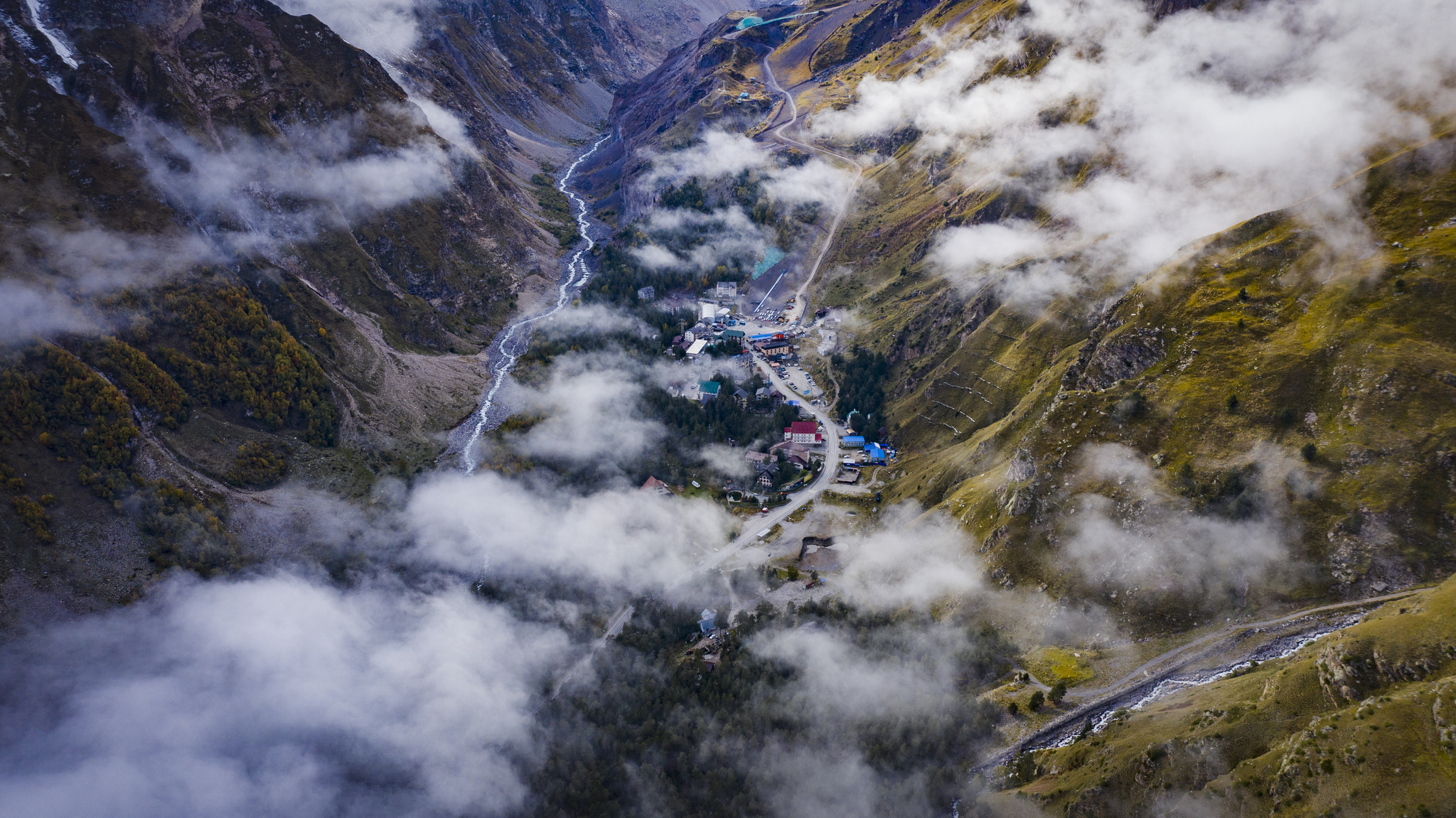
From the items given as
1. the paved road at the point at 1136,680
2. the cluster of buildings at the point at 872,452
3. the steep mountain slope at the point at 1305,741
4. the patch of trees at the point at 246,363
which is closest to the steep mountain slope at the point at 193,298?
the patch of trees at the point at 246,363

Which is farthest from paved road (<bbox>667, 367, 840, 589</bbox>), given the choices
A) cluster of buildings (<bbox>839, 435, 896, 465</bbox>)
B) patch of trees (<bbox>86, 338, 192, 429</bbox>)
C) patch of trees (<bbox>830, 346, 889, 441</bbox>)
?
patch of trees (<bbox>86, 338, 192, 429</bbox>)

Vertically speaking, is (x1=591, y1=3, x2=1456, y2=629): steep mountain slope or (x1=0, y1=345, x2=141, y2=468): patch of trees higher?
(x1=0, y1=345, x2=141, y2=468): patch of trees

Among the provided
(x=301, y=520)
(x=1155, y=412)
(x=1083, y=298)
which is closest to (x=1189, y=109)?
(x=1083, y=298)

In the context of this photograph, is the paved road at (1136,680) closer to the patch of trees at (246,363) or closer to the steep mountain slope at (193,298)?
the steep mountain slope at (193,298)

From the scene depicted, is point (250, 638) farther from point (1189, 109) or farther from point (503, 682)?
point (1189, 109)

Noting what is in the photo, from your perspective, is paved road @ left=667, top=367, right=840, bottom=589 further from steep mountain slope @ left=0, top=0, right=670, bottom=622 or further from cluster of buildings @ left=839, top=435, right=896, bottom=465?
steep mountain slope @ left=0, top=0, right=670, bottom=622

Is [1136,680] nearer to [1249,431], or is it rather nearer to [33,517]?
[1249,431]
